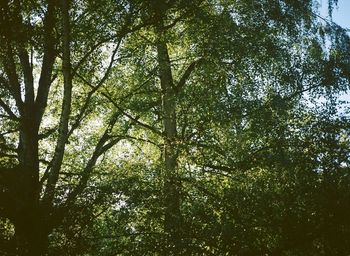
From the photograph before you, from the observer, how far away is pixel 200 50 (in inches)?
460

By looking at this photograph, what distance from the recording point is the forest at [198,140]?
782 centimetres

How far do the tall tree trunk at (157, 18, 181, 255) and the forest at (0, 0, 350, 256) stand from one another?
0.03 meters

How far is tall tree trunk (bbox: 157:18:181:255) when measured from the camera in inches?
314

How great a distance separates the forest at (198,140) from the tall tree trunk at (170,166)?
3 cm

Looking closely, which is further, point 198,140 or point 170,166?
point 198,140

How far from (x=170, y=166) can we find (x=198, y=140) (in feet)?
5.29

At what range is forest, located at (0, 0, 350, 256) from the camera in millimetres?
7820

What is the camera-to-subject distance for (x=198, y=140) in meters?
11.9

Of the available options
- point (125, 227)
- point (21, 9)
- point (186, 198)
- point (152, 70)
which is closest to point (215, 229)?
point (186, 198)

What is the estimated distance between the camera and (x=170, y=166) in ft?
35.1

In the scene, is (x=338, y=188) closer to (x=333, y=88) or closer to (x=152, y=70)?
(x=333, y=88)

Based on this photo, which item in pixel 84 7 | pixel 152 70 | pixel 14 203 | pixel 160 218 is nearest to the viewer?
pixel 14 203

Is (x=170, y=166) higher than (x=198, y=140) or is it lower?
lower

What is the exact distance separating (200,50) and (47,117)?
23.9 ft
